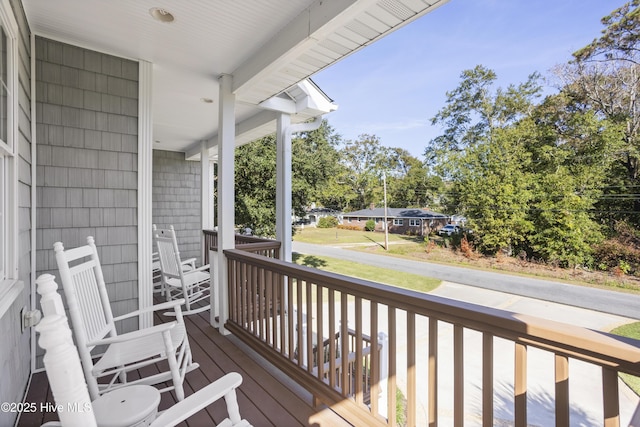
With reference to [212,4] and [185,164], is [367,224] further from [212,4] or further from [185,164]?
[212,4]

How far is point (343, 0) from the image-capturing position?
1836 mm

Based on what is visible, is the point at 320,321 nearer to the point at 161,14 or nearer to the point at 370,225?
the point at 161,14

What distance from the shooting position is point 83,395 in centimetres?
74

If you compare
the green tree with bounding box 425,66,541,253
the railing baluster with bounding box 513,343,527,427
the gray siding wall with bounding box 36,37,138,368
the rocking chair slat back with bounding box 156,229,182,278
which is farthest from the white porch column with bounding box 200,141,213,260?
the green tree with bounding box 425,66,541,253

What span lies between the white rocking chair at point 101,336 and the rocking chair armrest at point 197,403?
0.70m

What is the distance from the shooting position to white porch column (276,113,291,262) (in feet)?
13.4

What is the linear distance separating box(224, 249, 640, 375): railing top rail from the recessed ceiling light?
230cm

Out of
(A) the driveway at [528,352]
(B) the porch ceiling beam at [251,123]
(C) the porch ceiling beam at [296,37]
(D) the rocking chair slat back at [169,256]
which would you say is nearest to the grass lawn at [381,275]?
(A) the driveway at [528,352]

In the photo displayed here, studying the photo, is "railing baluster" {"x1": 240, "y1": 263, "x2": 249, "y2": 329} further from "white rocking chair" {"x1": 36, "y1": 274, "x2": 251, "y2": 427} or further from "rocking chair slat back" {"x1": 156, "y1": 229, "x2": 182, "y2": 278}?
"white rocking chair" {"x1": 36, "y1": 274, "x2": 251, "y2": 427}

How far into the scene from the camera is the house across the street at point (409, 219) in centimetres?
2616

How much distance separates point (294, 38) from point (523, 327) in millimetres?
2265

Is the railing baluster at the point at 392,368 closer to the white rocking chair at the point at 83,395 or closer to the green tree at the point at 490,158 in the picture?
the white rocking chair at the point at 83,395

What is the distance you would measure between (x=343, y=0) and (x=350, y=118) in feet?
108

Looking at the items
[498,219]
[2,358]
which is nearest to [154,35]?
[2,358]
